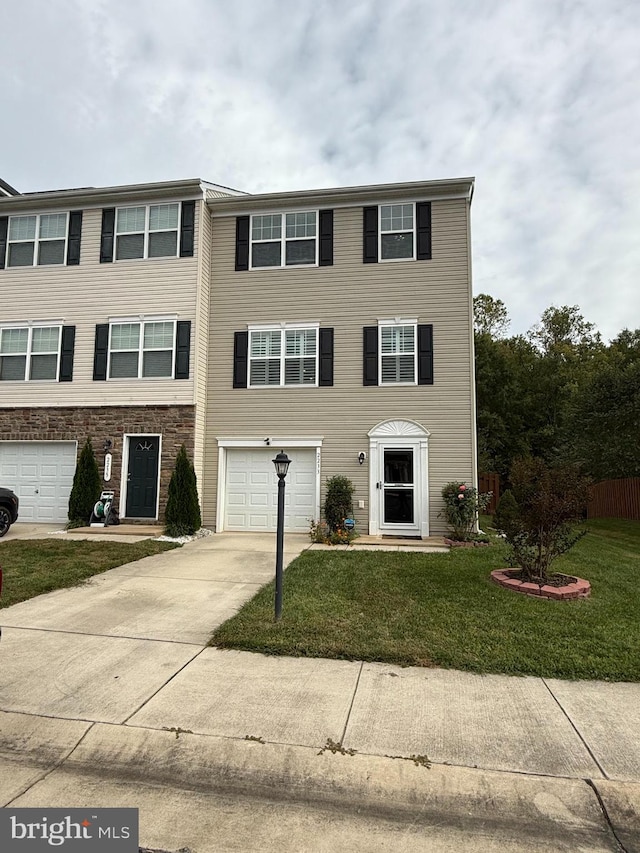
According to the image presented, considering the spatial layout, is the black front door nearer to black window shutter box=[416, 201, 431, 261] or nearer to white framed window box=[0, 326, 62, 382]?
white framed window box=[0, 326, 62, 382]

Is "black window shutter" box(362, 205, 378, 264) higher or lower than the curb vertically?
higher

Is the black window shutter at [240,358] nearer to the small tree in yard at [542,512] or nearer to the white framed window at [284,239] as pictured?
the white framed window at [284,239]

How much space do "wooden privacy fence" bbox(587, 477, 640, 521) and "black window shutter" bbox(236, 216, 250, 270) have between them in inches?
512

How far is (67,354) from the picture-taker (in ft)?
40.4

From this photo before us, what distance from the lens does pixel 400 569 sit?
24.4ft

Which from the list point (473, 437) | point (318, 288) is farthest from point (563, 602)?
point (318, 288)

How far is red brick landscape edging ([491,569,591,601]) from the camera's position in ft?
19.0

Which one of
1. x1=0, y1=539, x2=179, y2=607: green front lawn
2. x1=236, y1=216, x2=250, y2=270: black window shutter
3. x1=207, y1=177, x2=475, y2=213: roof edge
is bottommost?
x1=0, y1=539, x2=179, y2=607: green front lawn

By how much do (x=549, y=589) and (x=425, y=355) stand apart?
663 cm

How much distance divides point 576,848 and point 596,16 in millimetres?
9677

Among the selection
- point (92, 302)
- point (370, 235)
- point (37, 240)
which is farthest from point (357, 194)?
point (37, 240)

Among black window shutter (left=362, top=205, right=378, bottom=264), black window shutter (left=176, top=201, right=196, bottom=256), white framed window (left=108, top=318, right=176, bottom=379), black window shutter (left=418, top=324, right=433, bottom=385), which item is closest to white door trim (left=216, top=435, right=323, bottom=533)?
white framed window (left=108, top=318, right=176, bottom=379)

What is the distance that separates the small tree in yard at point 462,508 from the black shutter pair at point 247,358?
3.82 metres

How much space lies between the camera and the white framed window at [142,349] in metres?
12.0
